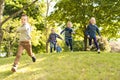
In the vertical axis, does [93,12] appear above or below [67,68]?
above

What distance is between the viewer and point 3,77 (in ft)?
39.9

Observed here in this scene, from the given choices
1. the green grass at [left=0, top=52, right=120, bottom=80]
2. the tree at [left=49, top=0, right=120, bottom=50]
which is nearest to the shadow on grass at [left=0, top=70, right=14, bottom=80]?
the green grass at [left=0, top=52, right=120, bottom=80]

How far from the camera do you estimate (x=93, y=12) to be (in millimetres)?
35250

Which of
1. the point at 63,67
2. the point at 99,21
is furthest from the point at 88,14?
the point at 63,67

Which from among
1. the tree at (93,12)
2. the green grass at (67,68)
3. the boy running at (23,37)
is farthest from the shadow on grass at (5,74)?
the tree at (93,12)

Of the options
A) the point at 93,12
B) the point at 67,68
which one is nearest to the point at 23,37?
the point at 67,68

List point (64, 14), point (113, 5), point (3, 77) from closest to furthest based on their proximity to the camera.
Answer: point (3, 77) < point (113, 5) < point (64, 14)

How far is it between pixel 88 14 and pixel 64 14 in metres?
4.19

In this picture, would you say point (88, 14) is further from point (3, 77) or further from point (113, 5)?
point (3, 77)

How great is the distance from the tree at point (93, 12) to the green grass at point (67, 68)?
65.8ft

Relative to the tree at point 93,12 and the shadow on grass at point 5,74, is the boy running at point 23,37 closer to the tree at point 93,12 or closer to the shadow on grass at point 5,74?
the shadow on grass at point 5,74

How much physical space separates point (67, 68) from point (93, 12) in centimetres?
2295

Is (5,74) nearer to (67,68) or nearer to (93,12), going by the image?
(67,68)

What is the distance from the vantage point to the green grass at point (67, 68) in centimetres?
1197
